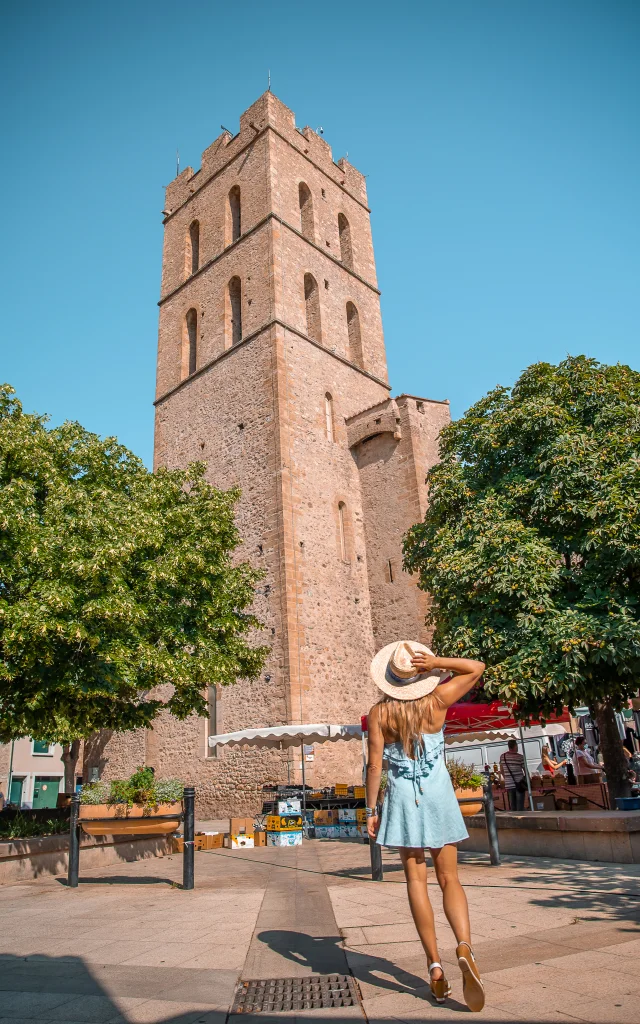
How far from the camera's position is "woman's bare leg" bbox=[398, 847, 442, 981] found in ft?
10.5

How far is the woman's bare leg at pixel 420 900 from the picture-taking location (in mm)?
3189

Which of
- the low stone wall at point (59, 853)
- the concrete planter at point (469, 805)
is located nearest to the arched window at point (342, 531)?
the low stone wall at point (59, 853)

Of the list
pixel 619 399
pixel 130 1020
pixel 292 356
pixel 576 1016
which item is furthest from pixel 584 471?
pixel 292 356

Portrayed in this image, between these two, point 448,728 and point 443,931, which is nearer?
point 443,931

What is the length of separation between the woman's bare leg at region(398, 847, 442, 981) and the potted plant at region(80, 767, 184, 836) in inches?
212

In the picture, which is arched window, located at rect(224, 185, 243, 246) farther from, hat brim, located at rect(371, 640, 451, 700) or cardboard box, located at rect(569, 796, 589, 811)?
hat brim, located at rect(371, 640, 451, 700)

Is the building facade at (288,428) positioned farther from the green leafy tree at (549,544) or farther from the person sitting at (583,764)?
the green leafy tree at (549,544)

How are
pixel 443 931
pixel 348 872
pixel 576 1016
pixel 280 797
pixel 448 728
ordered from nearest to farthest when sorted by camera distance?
pixel 576 1016
pixel 443 931
pixel 348 872
pixel 448 728
pixel 280 797

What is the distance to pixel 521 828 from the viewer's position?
8.59 meters

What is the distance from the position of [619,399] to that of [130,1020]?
1045cm

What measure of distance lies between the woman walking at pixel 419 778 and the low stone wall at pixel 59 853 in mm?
7082

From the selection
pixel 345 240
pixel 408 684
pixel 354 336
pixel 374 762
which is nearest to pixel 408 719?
pixel 408 684

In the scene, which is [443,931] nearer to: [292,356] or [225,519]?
[225,519]

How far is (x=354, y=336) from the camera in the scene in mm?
26844
